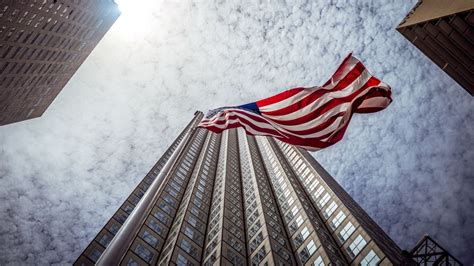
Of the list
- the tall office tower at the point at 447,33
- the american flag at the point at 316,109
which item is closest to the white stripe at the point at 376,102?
the american flag at the point at 316,109

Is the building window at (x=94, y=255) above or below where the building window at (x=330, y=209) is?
below

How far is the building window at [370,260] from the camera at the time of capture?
39.4 meters

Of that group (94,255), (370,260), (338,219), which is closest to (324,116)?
(370,260)

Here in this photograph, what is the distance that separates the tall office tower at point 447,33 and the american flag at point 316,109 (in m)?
11.2

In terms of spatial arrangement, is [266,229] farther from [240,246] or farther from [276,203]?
[276,203]

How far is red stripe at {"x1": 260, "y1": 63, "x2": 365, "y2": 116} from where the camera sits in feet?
52.5

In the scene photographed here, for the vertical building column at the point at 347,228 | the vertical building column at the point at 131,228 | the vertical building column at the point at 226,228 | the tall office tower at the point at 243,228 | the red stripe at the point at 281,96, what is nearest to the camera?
the vertical building column at the point at 131,228

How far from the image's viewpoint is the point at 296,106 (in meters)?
17.2

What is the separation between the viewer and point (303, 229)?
49.9m

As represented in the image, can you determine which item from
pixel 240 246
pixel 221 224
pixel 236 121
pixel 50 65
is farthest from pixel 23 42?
pixel 236 121

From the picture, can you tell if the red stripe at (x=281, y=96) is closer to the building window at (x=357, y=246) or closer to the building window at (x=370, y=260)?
the building window at (x=370, y=260)

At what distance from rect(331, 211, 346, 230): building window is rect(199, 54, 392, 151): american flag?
41.4m

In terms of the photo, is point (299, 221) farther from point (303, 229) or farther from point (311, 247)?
point (311, 247)

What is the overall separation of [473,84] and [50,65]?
9606cm
